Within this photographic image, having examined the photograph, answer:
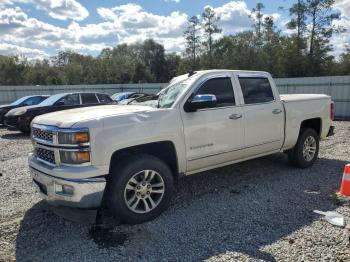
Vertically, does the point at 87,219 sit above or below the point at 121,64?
below

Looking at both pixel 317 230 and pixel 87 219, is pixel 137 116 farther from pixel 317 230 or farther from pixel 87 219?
pixel 317 230

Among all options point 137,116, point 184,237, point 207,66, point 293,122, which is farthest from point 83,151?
point 207,66

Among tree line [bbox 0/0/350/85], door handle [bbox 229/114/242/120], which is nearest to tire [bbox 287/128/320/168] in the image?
door handle [bbox 229/114/242/120]

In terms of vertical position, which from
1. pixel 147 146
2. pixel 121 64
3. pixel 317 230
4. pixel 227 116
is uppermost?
pixel 121 64

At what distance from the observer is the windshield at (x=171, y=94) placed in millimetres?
4914

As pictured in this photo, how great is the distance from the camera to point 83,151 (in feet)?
13.0

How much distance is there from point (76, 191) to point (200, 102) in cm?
201

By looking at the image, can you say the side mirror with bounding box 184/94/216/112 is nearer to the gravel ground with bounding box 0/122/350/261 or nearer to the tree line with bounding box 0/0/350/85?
the gravel ground with bounding box 0/122/350/261

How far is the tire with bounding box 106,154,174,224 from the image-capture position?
4.21m

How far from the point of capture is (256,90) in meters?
5.93

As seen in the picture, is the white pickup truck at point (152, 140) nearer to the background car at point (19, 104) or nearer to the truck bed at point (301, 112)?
the truck bed at point (301, 112)

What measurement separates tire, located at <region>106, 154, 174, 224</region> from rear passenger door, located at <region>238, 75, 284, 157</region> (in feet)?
5.63

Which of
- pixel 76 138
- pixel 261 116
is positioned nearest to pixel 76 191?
pixel 76 138

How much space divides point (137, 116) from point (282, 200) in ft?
8.44
